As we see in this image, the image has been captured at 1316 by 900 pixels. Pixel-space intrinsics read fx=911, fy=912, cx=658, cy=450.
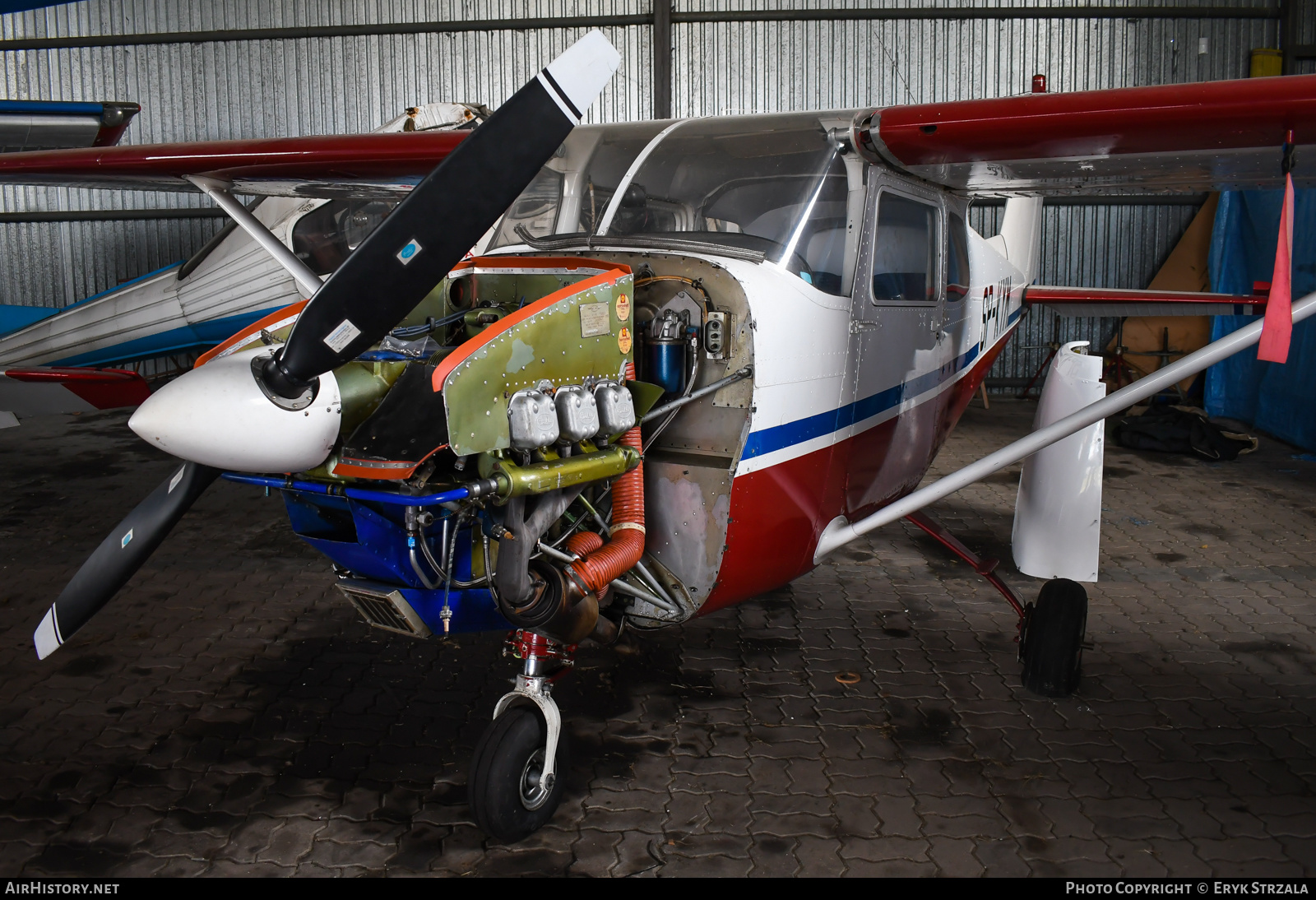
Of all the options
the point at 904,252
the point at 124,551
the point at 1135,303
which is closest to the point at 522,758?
the point at 124,551

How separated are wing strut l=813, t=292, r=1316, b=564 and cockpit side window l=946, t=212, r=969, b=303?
110cm

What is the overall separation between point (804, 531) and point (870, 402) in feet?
2.01

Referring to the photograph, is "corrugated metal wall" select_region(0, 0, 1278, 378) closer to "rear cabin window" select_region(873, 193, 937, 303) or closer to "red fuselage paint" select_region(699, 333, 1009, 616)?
"rear cabin window" select_region(873, 193, 937, 303)

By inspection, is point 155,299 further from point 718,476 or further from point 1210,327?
point 1210,327

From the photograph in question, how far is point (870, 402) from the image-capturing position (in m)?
3.49

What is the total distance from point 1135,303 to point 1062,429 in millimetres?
2930

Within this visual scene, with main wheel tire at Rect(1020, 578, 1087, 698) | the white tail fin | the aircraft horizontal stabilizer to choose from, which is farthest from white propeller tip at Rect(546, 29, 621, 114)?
the aircraft horizontal stabilizer

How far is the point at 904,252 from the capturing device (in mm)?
3637

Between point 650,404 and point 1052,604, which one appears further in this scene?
point 1052,604

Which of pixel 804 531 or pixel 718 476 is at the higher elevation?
pixel 718 476

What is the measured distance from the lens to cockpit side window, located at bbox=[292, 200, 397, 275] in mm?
8391

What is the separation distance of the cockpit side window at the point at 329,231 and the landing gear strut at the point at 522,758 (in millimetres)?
6582
